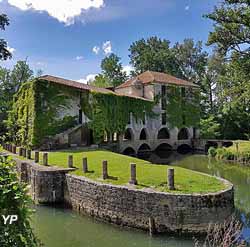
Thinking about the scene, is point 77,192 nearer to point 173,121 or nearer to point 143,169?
point 143,169

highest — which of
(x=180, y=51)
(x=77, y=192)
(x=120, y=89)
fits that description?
Result: (x=180, y=51)

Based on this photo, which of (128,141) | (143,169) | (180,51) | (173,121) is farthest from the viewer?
(180,51)

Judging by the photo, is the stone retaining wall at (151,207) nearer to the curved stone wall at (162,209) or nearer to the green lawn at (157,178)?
the curved stone wall at (162,209)

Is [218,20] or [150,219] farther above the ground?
[218,20]

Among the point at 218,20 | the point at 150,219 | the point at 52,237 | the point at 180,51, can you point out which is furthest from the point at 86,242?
the point at 180,51

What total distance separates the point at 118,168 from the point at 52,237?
546 cm

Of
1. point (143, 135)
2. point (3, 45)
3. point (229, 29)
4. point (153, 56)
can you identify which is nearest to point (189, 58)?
point (153, 56)

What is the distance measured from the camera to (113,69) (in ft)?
202

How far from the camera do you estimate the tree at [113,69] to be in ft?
201

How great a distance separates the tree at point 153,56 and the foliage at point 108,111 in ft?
77.3

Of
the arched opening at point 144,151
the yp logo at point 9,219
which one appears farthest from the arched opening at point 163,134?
the yp logo at point 9,219

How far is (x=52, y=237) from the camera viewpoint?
11375 millimetres

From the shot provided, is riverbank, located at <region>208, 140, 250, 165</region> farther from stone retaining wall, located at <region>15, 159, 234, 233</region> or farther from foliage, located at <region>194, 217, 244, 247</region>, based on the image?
foliage, located at <region>194, 217, 244, 247</region>

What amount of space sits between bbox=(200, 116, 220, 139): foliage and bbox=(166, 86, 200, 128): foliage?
96 cm
